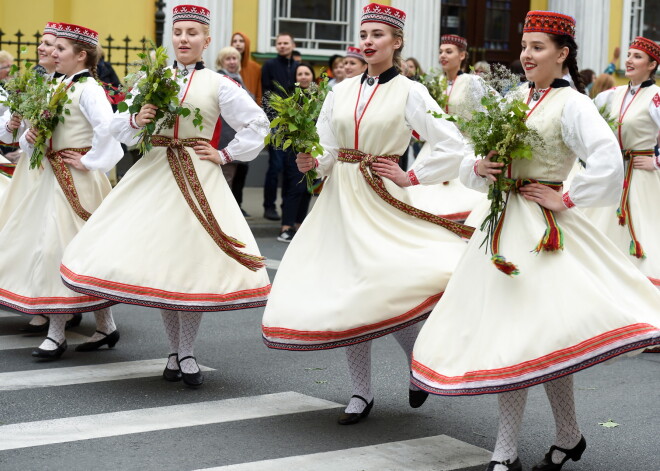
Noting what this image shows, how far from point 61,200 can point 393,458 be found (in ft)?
10.1

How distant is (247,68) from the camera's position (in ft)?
50.5

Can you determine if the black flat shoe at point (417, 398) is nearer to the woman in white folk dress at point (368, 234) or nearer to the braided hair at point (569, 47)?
the woman in white folk dress at point (368, 234)

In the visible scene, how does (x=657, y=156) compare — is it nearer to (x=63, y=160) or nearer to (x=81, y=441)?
(x=63, y=160)

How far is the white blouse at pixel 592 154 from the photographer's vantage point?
4.93m

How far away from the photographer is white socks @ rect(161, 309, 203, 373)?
6773 millimetres

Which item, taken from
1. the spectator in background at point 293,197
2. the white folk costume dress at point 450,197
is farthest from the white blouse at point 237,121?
the spectator in background at point 293,197

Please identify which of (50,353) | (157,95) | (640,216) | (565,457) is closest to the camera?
(565,457)

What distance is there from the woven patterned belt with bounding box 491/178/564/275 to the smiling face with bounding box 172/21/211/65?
99.4 inches

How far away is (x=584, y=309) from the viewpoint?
15.8 feet

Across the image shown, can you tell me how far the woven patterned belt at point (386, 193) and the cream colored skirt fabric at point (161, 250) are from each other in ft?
3.34

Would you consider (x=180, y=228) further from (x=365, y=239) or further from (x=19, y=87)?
(x=19, y=87)

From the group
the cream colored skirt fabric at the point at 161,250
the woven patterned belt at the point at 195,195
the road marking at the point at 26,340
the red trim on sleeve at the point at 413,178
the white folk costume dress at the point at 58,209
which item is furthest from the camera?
the road marking at the point at 26,340

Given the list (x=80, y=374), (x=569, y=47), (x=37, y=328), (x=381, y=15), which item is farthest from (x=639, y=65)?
(x=37, y=328)

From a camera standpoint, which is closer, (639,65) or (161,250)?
(161,250)
